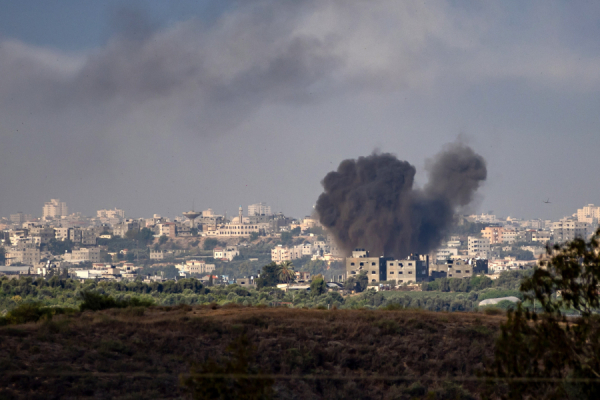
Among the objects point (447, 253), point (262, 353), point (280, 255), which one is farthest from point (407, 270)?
point (280, 255)

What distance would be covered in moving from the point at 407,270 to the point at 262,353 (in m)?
82.7

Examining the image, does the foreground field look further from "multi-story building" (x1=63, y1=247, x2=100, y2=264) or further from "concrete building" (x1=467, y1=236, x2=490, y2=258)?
"multi-story building" (x1=63, y1=247, x2=100, y2=264)

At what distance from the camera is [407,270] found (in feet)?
318

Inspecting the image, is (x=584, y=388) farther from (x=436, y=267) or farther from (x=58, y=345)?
(x=436, y=267)

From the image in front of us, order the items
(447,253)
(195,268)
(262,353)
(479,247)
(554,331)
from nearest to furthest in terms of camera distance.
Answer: (554,331) < (262,353) < (195,268) < (447,253) < (479,247)

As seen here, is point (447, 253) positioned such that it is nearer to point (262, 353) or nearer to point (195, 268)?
point (195, 268)

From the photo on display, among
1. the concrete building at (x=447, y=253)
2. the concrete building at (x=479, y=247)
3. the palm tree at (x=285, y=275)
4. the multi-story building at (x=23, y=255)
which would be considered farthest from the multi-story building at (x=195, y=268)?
the palm tree at (x=285, y=275)

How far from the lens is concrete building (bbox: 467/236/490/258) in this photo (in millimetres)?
190788

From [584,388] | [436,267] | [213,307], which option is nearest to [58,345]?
[213,307]

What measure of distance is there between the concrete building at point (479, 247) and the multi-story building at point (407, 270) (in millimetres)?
95424

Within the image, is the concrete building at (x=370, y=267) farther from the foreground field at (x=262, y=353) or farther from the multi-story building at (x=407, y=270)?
the foreground field at (x=262, y=353)

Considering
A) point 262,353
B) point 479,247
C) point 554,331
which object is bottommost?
point 262,353

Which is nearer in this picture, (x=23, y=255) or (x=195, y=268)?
(x=195, y=268)

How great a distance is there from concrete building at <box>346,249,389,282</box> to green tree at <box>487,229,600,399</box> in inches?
3437
